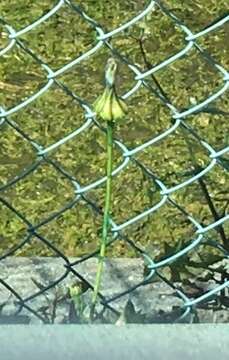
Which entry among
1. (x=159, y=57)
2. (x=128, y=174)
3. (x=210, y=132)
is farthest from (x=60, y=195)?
(x=159, y=57)

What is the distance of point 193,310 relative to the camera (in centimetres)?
202

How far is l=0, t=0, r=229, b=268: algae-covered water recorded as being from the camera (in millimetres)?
3057

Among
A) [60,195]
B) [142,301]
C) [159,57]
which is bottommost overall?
[142,301]

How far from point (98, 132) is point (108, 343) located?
5.75 ft

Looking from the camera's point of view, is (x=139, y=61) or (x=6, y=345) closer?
(x=6, y=345)

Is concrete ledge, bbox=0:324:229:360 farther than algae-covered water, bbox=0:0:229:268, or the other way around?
algae-covered water, bbox=0:0:229:268

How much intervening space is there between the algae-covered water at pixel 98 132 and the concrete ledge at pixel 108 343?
2.84ft

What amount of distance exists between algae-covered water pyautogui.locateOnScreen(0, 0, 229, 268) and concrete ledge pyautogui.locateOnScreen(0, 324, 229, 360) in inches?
34.1

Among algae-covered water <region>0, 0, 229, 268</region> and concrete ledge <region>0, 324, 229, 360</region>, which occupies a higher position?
algae-covered water <region>0, 0, 229, 268</region>

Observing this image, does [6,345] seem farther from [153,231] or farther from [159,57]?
[159,57]

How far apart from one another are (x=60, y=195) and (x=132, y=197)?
0.19 metres

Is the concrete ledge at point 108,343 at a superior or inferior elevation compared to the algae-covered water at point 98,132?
inferior

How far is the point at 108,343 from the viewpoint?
5.56ft

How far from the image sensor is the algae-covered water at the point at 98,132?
3057 millimetres
